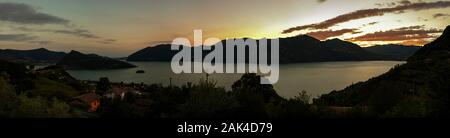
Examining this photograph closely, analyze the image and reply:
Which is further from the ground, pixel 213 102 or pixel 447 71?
pixel 447 71

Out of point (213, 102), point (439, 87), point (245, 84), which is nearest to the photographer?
point (439, 87)

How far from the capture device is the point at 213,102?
18078 mm
